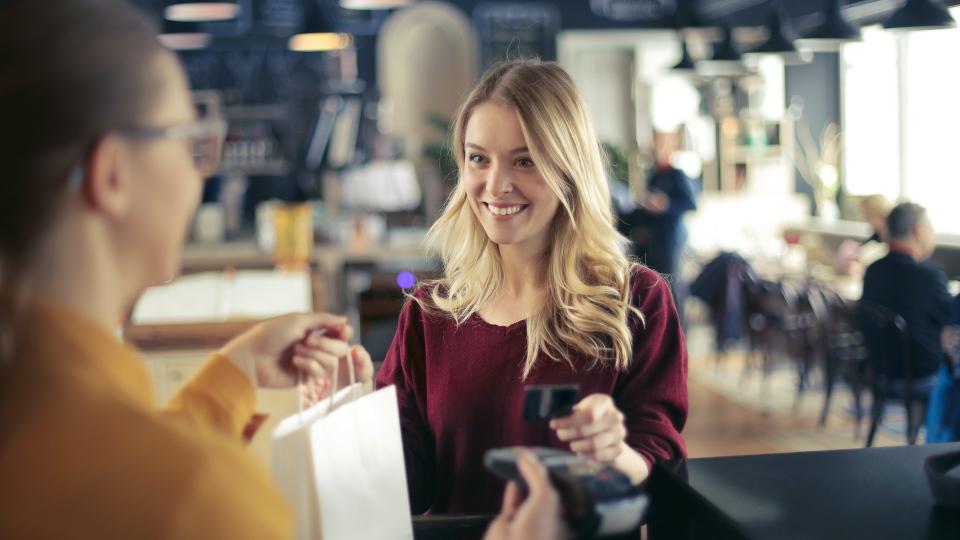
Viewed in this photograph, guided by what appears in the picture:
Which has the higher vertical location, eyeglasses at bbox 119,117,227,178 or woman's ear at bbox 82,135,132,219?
eyeglasses at bbox 119,117,227,178

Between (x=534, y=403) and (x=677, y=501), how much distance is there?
440 millimetres

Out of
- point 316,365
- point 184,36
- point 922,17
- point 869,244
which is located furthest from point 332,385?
point 184,36

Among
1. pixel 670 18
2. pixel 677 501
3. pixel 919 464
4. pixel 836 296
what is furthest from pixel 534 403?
pixel 670 18

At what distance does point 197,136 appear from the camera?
0.92 metres

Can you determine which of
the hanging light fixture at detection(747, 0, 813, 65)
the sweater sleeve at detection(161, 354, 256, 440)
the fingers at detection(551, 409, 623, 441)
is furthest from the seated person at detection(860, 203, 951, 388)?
the sweater sleeve at detection(161, 354, 256, 440)

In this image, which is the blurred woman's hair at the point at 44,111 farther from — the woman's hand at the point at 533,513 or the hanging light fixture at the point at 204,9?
the hanging light fixture at the point at 204,9

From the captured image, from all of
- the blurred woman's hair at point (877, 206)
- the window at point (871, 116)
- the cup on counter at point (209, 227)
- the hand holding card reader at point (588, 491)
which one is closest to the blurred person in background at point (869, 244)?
the blurred woman's hair at point (877, 206)

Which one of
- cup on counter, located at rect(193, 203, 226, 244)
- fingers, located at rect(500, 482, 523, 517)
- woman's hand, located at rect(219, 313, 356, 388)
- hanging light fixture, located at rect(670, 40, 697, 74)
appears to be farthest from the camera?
hanging light fixture, located at rect(670, 40, 697, 74)

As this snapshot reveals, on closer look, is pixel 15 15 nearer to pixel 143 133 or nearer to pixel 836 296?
pixel 143 133

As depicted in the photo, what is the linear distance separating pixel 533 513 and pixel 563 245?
1081mm

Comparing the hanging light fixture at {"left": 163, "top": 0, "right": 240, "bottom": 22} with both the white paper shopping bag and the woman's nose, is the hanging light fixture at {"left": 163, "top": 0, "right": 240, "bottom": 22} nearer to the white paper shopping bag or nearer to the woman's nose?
the woman's nose

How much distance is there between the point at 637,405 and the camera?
1770 mm

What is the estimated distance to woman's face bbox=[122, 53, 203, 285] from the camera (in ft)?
2.78

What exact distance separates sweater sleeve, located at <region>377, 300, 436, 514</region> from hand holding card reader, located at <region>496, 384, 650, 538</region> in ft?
2.71
